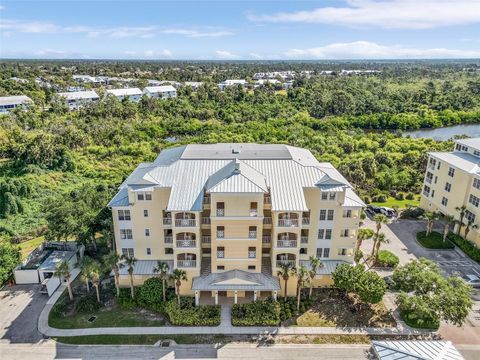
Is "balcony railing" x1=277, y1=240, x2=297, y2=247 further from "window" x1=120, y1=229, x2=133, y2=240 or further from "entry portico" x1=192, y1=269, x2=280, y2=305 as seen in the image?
"window" x1=120, y1=229, x2=133, y2=240

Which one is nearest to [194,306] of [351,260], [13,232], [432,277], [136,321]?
[136,321]

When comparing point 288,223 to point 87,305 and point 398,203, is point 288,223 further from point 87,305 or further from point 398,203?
point 398,203

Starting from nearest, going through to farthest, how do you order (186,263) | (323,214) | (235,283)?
(235,283), (186,263), (323,214)

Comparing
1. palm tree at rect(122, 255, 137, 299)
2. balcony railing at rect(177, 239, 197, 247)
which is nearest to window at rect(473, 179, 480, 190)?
balcony railing at rect(177, 239, 197, 247)

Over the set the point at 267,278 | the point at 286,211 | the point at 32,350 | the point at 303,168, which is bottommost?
the point at 32,350

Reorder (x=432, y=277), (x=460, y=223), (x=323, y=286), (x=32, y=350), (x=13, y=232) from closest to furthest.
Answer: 1. (x=32, y=350)
2. (x=432, y=277)
3. (x=323, y=286)
4. (x=460, y=223)
5. (x=13, y=232)

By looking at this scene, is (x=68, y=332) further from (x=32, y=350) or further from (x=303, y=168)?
(x=303, y=168)

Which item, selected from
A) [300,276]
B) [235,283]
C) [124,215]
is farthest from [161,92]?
[300,276]
